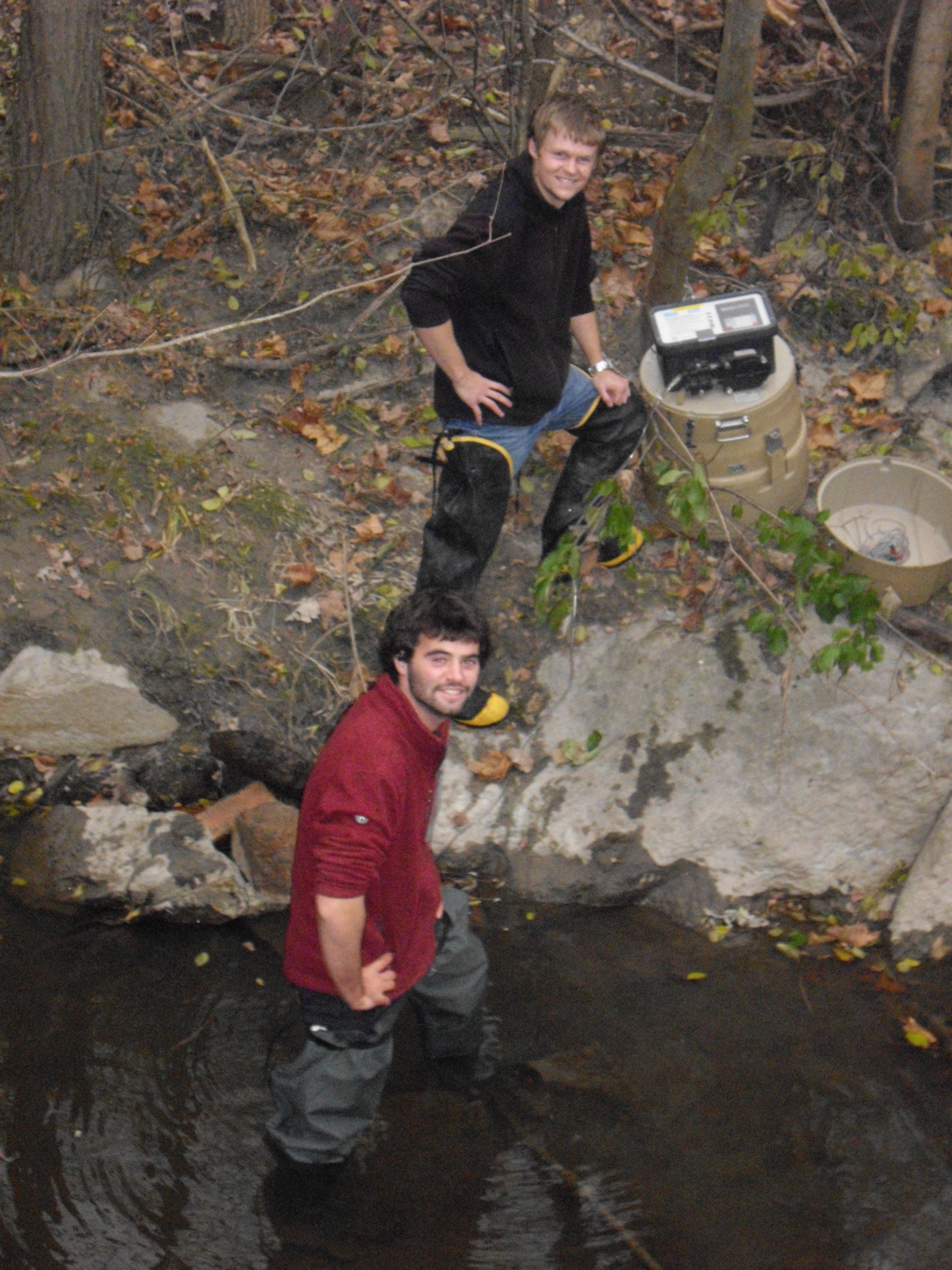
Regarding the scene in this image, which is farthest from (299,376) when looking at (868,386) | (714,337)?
(868,386)

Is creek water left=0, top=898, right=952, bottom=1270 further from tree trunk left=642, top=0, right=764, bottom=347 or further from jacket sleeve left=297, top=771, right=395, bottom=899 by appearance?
tree trunk left=642, top=0, right=764, bottom=347

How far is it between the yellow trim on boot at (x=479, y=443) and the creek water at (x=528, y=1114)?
2.08 m

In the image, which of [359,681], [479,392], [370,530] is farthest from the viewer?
[370,530]

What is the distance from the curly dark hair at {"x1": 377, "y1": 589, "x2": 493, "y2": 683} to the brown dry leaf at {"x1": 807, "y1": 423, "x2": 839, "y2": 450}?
3.56m

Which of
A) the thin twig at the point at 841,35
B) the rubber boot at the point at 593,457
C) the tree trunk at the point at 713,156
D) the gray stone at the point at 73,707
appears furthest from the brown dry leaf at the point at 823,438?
the gray stone at the point at 73,707

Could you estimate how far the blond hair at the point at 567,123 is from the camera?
412 cm

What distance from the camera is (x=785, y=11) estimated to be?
738 cm

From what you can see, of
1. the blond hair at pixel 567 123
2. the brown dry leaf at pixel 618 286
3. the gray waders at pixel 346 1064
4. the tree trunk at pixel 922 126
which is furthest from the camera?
the brown dry leaf at pixel 618 286

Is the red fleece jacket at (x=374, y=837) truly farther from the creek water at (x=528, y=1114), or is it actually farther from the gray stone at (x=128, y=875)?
the gray stone at (x=128, y=875)

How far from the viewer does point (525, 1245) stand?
3996mm

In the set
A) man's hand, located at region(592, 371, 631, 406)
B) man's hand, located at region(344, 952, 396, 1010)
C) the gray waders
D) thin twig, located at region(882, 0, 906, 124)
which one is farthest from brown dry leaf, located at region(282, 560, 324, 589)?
thin twig, located at region(882, 0, 906, 124)

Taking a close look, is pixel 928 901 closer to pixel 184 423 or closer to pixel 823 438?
pixel 823 438

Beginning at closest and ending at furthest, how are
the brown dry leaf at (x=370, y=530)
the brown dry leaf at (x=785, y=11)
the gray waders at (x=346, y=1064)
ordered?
the gray waders at (x=346, y=1064)
the brown dry leaf at (x=370, y=530)
the brown dry leaf at (x=785, y=11)

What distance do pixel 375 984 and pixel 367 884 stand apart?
0.48 m
